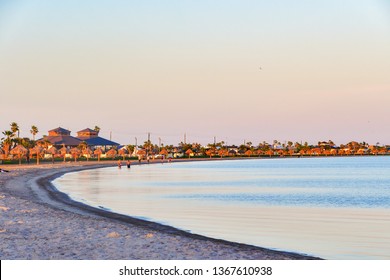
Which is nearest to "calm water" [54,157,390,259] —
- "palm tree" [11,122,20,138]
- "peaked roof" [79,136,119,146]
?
"palm tree" [11,122,20,138]

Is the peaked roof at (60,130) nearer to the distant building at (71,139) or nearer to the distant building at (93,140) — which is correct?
the distant building at (71,139)

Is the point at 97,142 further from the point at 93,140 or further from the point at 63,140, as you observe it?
the point at 63,140

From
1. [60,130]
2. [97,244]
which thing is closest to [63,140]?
[60,130]

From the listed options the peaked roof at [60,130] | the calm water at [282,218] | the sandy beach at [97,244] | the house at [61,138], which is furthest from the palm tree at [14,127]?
the sandy beach at [97,244]

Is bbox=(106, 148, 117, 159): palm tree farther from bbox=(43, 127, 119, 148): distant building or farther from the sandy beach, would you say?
the sandy beach

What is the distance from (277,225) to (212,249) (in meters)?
7.47

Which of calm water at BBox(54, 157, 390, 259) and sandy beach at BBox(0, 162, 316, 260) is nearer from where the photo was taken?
sandy beach at BBox(0, 162, 316, 260)

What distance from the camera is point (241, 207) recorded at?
977 inches

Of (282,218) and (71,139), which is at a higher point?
(71,139)

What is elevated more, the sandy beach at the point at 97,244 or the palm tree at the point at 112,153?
the palm tree at the point at 112,153
